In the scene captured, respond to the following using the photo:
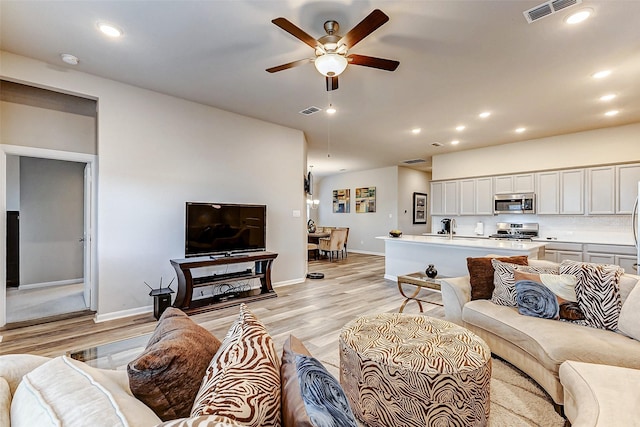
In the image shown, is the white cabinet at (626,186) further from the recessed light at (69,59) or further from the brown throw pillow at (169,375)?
the recessed light at (69,59)

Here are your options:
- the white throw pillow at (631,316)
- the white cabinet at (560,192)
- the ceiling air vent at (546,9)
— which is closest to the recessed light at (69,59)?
the ceiling air vent at (546,9)

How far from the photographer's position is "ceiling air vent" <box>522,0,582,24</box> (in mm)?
2204

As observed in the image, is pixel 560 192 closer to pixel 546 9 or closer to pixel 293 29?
pixel 546 9

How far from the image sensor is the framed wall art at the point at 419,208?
375 inches

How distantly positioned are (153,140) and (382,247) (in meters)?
7.05

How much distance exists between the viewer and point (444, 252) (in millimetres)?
4828

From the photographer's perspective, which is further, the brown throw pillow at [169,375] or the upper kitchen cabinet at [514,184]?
the upper kitchen cabinet at [514,184]

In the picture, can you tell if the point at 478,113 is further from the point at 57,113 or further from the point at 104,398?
the point at 57,113

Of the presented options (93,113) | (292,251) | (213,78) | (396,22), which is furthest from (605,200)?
(93,113)

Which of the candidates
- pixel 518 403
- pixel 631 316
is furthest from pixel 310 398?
pixel 631 316

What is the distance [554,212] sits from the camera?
5.59 metres

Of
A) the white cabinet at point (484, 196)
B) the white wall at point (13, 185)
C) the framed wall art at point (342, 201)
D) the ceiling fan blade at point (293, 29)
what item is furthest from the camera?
the framed wall art at point (342, 201)

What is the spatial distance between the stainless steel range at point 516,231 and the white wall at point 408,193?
2.92 meters

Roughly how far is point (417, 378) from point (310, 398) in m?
1.10
